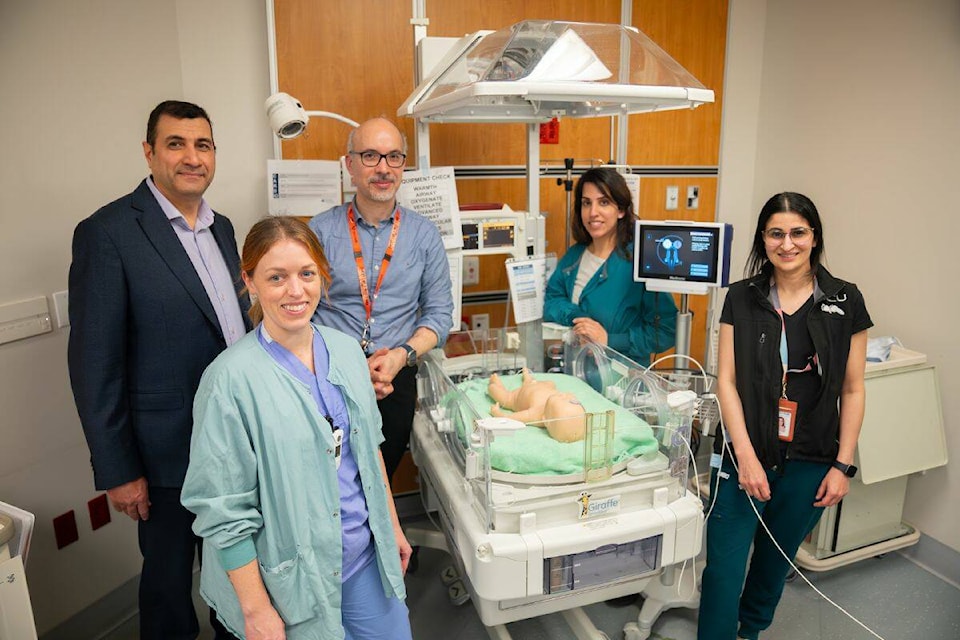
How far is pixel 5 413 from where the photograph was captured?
185 centimetres

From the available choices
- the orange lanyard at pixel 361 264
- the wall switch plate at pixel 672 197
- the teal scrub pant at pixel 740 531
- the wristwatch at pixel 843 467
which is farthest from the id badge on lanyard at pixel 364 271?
the wall switch plate at pixel 672 197

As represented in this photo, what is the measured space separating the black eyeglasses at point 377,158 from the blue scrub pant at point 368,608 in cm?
119

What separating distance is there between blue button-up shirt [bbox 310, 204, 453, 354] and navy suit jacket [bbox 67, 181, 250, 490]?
44cm

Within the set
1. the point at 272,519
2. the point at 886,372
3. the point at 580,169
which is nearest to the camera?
the point at 272,519

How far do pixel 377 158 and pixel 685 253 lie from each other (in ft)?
3.44

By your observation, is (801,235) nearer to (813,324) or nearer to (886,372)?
(813,324)

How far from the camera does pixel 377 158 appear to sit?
202cm

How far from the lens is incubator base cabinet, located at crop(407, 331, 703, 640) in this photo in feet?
4.78

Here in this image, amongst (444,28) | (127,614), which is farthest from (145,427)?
(444,28)

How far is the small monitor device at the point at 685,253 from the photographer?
2.15 m

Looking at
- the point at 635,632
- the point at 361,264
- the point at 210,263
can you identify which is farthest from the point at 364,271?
the point at 635,632

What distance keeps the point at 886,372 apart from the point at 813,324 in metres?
0.93

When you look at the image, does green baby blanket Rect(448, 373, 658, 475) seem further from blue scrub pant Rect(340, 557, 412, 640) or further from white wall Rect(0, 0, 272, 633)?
white wall Rect(0, 0, 272, 633)

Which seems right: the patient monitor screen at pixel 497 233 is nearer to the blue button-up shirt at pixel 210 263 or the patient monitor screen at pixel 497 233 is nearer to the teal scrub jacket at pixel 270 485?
the blue button-up shirt at pixel 210 263
